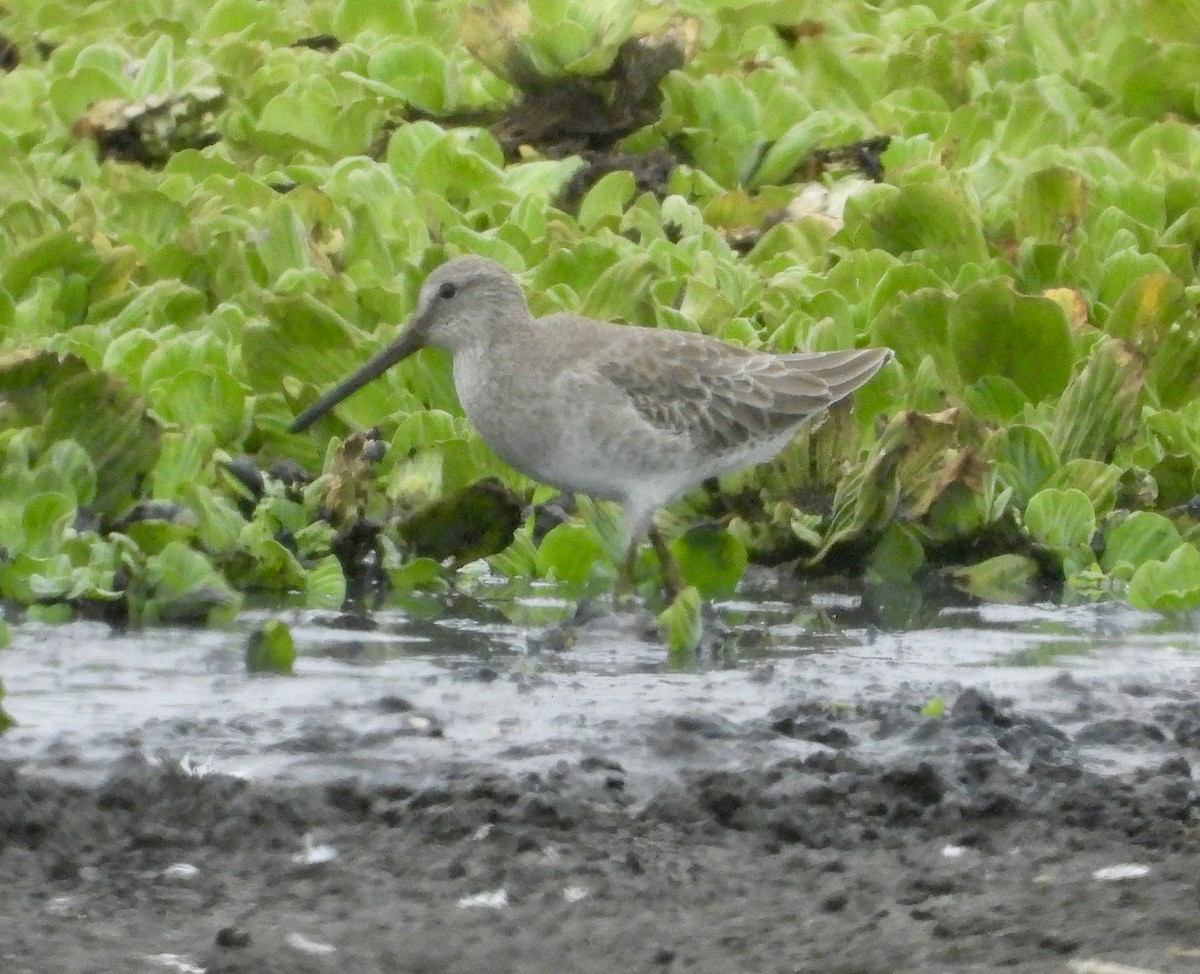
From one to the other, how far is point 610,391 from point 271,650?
6.11ft

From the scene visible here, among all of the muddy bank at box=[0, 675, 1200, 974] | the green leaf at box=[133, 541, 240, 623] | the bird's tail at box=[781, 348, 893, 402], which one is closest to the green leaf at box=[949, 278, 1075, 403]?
the bird's tail at box=[781, 348, 893, 402]

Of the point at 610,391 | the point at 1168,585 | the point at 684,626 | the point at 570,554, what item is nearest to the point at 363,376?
the point at 610,391

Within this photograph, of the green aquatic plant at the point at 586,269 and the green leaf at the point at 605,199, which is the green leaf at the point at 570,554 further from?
the green leaf at the point at 605,199

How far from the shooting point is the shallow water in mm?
5613

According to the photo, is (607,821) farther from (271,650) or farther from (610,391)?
(610,391)

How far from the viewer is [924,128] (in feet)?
35.2

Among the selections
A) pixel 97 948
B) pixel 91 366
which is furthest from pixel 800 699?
pixel 91 366

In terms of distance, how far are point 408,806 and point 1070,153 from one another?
5.95 m

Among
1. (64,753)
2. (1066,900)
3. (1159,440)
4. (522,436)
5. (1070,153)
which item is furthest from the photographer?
(1070,153)

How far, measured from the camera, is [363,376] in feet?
26.3

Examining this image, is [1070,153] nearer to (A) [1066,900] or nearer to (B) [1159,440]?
(B) [1159,440]

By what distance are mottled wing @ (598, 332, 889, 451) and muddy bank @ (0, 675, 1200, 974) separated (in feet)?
7.15

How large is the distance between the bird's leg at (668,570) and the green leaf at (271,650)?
1372mm

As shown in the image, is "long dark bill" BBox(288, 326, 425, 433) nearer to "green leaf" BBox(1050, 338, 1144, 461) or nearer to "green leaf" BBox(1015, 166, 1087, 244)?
"green leaf" BBox(1050, 338, 1144, 461)
